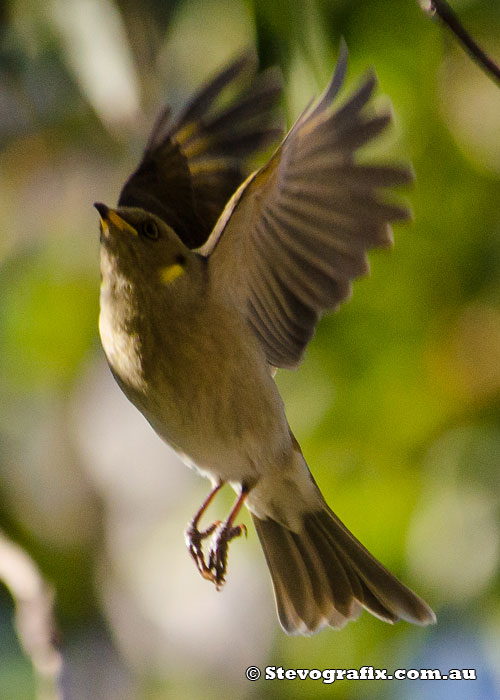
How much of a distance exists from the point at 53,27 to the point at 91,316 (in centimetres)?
120

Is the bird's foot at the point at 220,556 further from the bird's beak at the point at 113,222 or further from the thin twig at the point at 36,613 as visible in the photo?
the bird's beak at the point at 113,222

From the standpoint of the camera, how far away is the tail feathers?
284cm

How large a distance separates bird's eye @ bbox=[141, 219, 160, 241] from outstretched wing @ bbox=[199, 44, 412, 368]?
0.14m

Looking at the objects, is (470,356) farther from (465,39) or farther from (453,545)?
(465,39)

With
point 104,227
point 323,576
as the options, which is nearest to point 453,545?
point 323,576

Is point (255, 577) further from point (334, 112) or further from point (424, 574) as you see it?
point (334, 112)

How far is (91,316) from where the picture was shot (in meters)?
3.80

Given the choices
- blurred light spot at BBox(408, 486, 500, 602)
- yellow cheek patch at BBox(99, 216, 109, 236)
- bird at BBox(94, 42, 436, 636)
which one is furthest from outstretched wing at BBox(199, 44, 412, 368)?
blurred light spot at BBox(408, 486, 500, 602)

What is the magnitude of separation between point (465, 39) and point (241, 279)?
2.94 ft

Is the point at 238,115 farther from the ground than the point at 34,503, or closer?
farther from the ground

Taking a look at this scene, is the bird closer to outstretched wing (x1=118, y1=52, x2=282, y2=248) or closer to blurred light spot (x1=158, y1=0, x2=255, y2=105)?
outstretched wing (x1=118, y1=52, x2=282, y2=248)

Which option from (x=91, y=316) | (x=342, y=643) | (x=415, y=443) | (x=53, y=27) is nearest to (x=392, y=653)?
(x=342, y=643)

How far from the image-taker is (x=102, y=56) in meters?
3.45

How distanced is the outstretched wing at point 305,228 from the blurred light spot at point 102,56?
Answer: 114 cm
